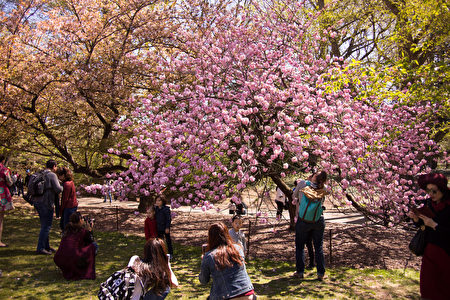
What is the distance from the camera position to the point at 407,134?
26.8ft

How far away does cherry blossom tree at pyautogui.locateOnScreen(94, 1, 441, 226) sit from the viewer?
6.17 metres

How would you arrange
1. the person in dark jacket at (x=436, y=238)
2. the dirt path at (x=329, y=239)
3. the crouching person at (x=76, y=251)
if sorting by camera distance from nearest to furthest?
the person in dark jacket at (x=436, y=238) < the crouching person at (x=76, y=251) < the dirt path at (x=329, y=239)

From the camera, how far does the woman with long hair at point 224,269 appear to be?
319 centimetres

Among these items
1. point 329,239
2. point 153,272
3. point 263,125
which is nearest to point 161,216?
point 263,125

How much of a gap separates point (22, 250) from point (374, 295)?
272 inches

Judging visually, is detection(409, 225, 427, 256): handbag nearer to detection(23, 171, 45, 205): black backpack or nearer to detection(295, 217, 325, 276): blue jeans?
detection(295, 217, 325, 276): blue jeans

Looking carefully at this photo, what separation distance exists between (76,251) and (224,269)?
10.8 ft

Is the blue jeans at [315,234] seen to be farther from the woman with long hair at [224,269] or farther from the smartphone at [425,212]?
the woman with long hair at [224,269]

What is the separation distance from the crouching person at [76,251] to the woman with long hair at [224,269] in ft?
10.1

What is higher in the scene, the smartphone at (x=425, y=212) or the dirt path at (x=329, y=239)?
the smartphone at (x=425, y=212)

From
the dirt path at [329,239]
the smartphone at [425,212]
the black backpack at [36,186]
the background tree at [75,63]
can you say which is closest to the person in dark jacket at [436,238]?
the smartphone at [425,212]

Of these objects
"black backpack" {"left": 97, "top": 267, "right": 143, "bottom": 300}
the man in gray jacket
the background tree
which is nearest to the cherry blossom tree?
the man in gray jacket

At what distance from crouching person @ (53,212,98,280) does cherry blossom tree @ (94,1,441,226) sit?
1580 millimetres

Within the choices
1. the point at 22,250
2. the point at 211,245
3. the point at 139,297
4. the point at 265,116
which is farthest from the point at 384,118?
A: the point at 22,250
